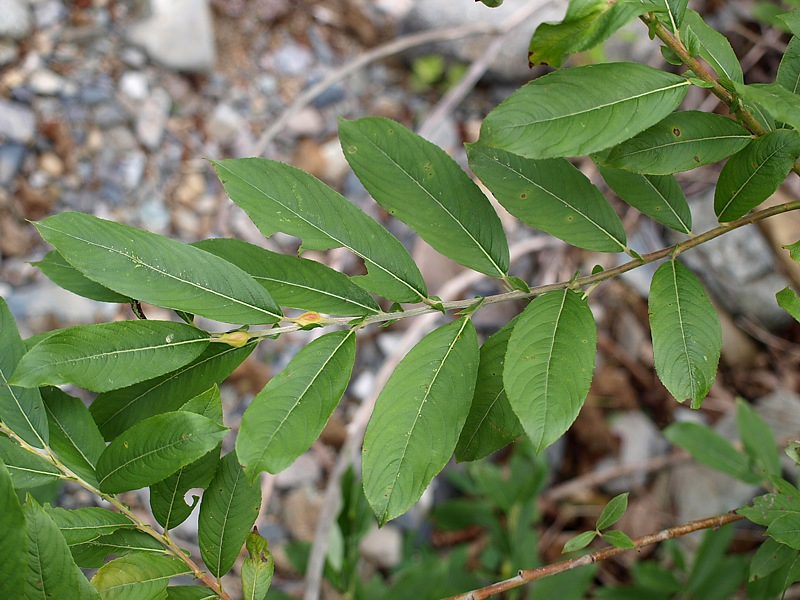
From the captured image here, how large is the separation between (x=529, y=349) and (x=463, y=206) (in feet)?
0.74

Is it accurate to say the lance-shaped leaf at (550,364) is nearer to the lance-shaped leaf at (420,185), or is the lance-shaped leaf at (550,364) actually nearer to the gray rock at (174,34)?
the lance-shaped leaf at (420,185)

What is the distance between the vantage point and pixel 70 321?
7.91 feet

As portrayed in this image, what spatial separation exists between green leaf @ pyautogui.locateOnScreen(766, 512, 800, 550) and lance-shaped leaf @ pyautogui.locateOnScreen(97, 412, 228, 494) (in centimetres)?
71

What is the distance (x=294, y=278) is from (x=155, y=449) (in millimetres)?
264

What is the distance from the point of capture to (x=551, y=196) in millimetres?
957

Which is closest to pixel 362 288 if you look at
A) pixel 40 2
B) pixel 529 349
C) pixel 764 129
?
pixel 529 349

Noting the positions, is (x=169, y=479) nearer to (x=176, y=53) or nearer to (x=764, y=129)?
(x=764, y=129)

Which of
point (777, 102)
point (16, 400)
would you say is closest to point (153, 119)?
point (16, 400)

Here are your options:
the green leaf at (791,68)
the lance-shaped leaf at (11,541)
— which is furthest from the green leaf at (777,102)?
the lance-shaped leaf at (11,541)

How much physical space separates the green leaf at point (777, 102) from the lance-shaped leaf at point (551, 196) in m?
0.26

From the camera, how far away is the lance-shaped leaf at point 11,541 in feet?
2.28

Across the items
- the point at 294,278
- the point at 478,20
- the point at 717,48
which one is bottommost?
the point at 294,278

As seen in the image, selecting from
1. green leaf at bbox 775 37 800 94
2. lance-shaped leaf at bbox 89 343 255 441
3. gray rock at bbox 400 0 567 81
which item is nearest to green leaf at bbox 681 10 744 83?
green leaf at bbox 775 37 800 94

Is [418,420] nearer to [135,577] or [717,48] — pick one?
[135,577]
